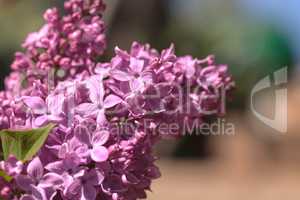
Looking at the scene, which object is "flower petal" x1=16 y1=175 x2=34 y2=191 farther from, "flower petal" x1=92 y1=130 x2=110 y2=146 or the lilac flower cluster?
"flower petal" x1=92 y1=130 x2=110 y2=146

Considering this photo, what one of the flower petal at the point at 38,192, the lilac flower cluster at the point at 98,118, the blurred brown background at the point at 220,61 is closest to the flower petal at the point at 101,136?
the lilac flower cluster at the point at 98,118

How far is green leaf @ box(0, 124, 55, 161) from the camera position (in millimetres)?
1096

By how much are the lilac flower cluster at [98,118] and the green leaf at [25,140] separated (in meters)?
0.02

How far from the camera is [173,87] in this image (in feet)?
4.13

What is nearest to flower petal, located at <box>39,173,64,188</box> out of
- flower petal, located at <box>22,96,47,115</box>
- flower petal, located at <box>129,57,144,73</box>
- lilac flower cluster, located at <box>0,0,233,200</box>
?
lilac flower cluster, located at <box>0,0,233,200</box>

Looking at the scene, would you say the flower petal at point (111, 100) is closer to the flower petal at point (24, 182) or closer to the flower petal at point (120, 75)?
the flower petal at point (120, 75)

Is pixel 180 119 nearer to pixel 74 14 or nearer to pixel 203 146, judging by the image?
pixel 74 14

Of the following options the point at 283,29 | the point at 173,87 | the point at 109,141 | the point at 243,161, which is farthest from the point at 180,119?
the point at 283,29

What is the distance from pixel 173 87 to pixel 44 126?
0.23 m

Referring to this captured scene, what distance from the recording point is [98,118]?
115 centimetres

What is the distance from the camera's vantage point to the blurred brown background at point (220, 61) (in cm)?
1012

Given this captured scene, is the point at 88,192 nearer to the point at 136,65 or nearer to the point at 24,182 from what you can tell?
the point at 24,182

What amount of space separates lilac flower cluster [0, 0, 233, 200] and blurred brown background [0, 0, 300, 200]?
7.34 m

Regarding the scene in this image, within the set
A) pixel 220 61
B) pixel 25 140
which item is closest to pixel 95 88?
pixel 25 140
